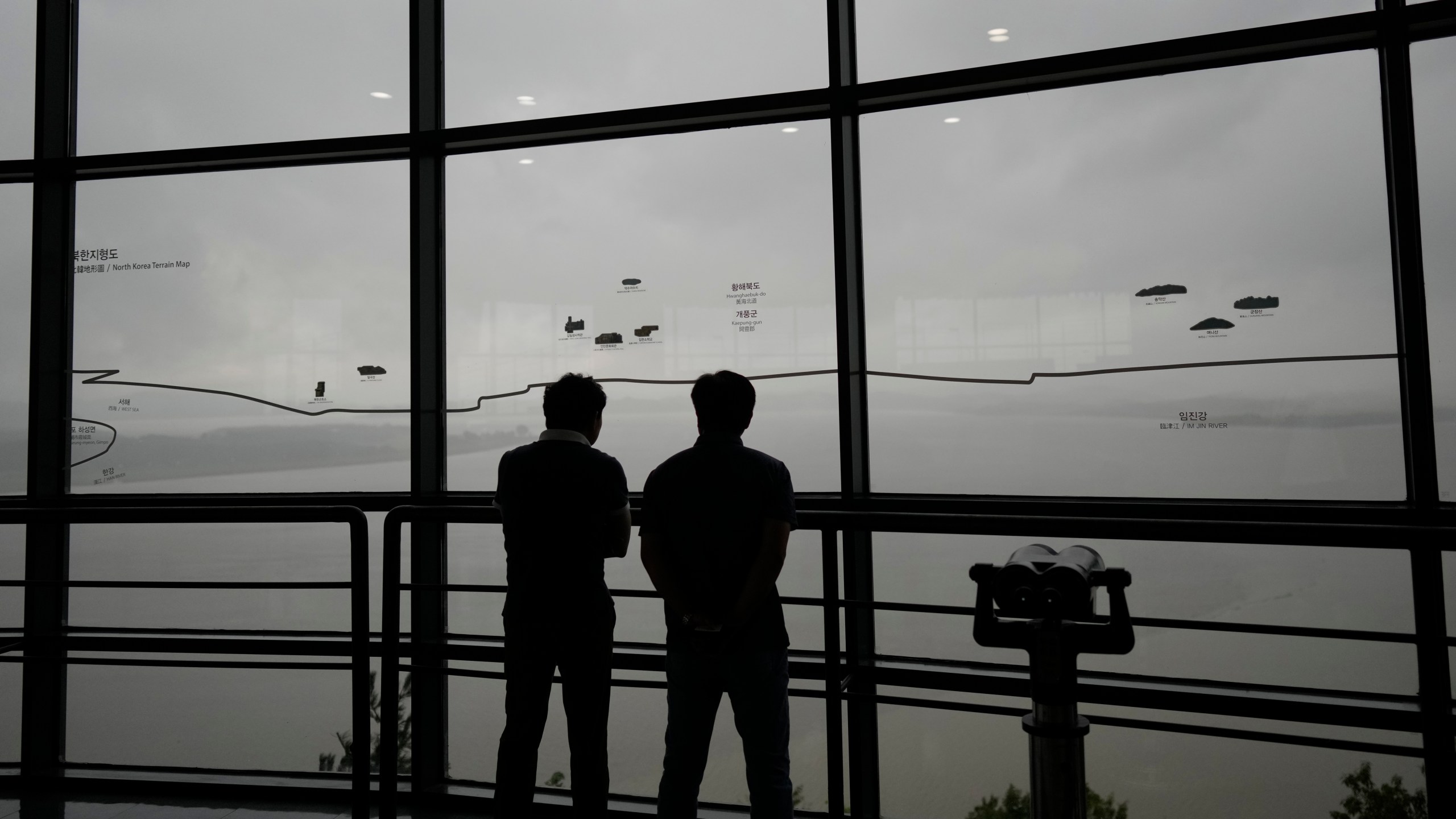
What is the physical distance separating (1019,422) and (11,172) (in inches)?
161

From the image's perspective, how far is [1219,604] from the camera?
260 cm

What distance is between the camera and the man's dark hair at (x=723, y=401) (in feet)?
6.82

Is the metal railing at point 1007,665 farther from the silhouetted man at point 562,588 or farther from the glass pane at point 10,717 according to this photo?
the glass pane at point 10,717

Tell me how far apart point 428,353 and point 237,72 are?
1.48 metres

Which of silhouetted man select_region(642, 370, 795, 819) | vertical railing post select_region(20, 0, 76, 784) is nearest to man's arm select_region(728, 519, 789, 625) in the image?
silhouetted man select_region(642, 370, 795, 819)

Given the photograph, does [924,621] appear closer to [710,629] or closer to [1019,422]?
[1019,422]

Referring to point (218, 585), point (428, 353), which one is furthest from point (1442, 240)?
point (218, 585)

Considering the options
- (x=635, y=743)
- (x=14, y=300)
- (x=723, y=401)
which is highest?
(x=14, y=300)

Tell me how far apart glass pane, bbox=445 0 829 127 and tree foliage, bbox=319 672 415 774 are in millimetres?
2215

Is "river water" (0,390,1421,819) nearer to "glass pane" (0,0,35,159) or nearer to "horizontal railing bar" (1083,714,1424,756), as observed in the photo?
"horizontal railing bar" (1083,714,1424,756)

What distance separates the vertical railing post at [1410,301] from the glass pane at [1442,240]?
0.09 feet

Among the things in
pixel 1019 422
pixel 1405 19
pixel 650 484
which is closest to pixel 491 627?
pixel 650 484

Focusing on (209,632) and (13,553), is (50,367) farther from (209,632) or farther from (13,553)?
(209,632)

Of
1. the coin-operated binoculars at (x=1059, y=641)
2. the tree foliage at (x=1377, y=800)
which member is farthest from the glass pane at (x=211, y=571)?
the tree foliage at (x=1377, y=800)
